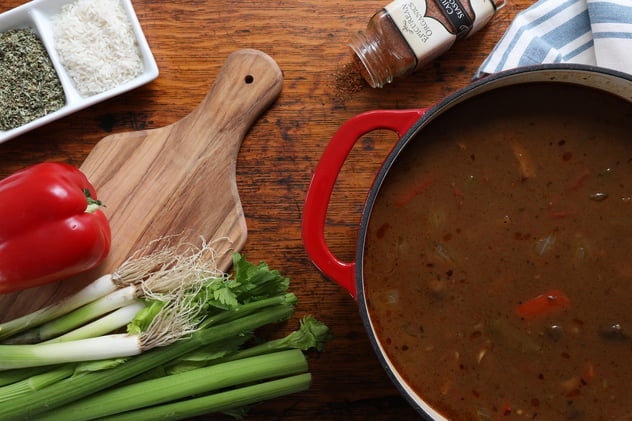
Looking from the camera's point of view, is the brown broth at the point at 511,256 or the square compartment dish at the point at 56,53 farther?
the square compartment dish at the point at 56,53

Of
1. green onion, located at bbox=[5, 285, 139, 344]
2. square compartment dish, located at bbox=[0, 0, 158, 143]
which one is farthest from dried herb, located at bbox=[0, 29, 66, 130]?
green onion, located at bbox=[5, 285, 139, 344]

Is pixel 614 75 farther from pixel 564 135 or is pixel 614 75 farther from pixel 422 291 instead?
pixel 422 291

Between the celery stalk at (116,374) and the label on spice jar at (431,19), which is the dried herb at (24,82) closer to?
the celery stalk at (116,374)

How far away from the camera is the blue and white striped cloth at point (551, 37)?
5.34ft

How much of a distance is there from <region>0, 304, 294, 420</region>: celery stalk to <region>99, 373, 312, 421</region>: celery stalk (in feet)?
0.34

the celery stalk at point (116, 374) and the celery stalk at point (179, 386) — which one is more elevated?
the celery stalk at point (116, 374)

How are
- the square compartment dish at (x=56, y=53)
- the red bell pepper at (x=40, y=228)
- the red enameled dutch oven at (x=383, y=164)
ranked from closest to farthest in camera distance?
the red enameled dutch oven at (x=383, y=164) < the red bell pepper at (x=40, y=228) < the square compartment dish at (x=56, y=53)

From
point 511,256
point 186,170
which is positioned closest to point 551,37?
point 511,256

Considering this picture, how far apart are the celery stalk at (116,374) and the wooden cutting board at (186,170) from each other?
0.89ft

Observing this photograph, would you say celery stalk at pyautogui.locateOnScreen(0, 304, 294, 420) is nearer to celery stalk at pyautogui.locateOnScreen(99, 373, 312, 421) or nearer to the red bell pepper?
celery stalk at pyautogui.locateOnScreen(99, 373, 312, 421)

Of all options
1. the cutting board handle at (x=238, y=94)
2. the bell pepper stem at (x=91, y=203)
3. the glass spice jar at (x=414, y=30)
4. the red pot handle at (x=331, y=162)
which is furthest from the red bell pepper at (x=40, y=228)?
the glass spice jar at (x=414, y=30)

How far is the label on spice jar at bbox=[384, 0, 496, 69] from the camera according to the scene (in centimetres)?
160

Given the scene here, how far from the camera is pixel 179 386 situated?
1.57 metres

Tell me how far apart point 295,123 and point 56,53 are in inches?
28.1
